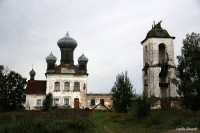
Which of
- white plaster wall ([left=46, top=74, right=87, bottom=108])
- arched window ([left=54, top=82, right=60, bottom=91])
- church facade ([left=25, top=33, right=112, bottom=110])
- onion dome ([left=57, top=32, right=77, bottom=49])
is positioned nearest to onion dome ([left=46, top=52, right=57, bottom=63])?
church facade ([left=25, top=33, right=112, bottom=110])

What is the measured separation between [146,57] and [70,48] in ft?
39.4

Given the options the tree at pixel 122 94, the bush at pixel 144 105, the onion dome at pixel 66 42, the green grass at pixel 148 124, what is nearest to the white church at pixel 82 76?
the onion dome at pixel 66 42

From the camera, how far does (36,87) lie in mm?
46312

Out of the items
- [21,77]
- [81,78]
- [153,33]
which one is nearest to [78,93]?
[81,78]

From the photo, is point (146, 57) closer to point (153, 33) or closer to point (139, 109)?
point (153, 33)

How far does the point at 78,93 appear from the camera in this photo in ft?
149

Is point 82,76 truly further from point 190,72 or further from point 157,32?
point 190,72

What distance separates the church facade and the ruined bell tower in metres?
8.55

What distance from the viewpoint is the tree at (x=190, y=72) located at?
3144 centimetres

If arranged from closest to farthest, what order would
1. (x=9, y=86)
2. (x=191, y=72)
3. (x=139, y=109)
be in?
(x=139, y=109) < (x=191, y=72) < (x=9, y=86)

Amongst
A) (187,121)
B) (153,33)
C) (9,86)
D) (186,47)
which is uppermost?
(153,33)

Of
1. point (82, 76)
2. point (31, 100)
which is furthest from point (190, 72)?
point (31, 100)

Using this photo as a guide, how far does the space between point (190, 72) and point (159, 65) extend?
7.24 metres

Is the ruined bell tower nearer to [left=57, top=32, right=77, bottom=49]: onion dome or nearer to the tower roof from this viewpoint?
the tower roof
